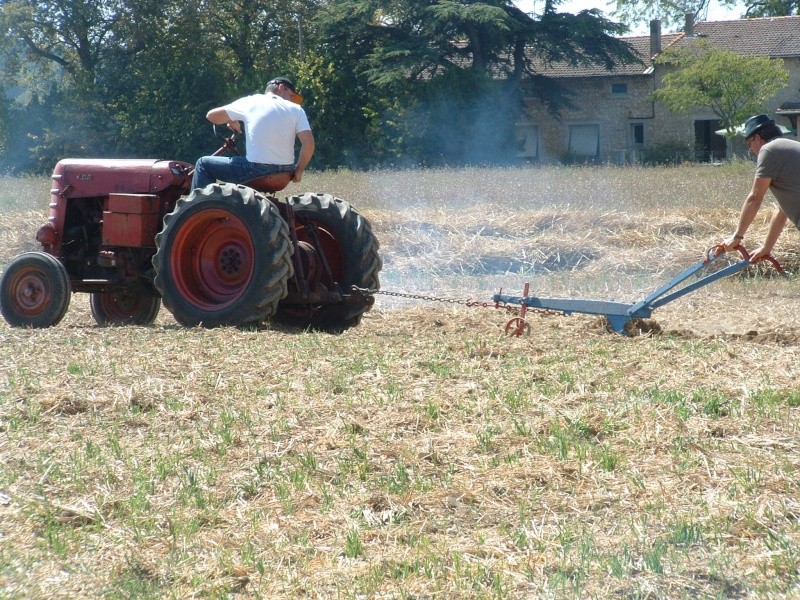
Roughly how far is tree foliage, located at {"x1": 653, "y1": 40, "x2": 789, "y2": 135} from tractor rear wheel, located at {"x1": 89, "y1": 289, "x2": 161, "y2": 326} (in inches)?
1313

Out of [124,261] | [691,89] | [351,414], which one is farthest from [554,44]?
[351,414]

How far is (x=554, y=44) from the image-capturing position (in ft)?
134

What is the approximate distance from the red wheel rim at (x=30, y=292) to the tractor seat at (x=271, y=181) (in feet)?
6.82

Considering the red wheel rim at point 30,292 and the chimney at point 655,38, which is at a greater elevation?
the chimney at point 655,38

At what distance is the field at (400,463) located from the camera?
151 inches

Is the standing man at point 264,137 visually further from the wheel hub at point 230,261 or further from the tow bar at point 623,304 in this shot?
the tow bar at point 623,304

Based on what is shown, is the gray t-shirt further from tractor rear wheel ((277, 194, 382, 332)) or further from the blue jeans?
the blue jeans

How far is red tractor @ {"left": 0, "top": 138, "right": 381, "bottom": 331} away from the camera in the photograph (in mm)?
8391

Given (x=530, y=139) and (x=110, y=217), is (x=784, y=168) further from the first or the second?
(x=530, y=139)

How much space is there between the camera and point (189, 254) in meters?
8.83

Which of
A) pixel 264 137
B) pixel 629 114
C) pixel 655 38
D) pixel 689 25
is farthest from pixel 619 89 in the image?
pixel 264 137

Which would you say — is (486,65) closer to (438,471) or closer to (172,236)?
(172,236)

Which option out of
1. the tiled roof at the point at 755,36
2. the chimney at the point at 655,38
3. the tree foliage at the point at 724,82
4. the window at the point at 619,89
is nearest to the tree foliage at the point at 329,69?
the tree foliage at the point at 724,82

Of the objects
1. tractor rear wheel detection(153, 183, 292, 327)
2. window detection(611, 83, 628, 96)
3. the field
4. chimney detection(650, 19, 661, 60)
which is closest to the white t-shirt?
tractor rear wheel detection(153, 183, 292, 327)
